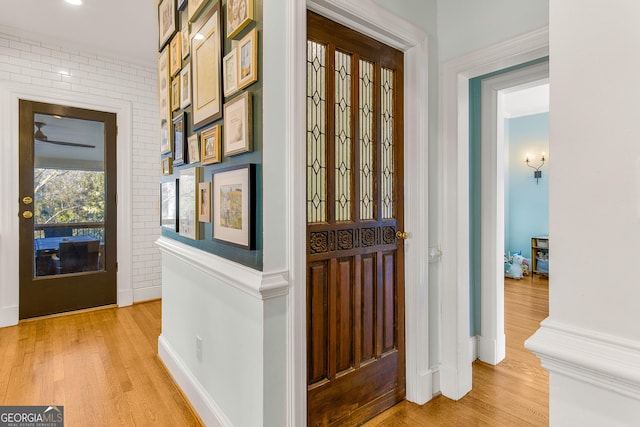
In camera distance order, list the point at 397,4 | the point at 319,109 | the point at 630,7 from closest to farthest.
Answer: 1. the point at 630,7
2. the point at 319,109
3. the point at 397,4

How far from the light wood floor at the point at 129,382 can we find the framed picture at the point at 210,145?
1.46 metres

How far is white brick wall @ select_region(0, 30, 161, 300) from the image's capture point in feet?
11.5

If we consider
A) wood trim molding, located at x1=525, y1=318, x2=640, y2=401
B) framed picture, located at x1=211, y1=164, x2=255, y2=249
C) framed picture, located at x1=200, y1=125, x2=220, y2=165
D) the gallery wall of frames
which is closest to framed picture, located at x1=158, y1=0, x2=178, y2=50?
the gallery wall of frames

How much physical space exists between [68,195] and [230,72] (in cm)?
308

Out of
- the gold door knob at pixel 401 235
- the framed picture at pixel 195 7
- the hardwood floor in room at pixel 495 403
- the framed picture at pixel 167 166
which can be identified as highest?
the framed picture at pixel 195 7

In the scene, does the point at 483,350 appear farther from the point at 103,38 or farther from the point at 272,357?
the point at 103,38

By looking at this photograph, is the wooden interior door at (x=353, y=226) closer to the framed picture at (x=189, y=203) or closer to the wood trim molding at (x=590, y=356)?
the framed picture at (x=189, y=203)

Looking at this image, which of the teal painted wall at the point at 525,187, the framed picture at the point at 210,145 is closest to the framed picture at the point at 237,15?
the framed picture at the point at 210,145

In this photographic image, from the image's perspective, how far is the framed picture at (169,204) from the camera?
2233 mm

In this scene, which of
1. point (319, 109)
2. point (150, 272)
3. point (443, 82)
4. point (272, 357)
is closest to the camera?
point (272, 357)

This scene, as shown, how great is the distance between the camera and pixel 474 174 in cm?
260

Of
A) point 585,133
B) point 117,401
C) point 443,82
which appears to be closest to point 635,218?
point 585,133

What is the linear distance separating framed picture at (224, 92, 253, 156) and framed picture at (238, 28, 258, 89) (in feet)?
0.20

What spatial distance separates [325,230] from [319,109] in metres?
0.62
